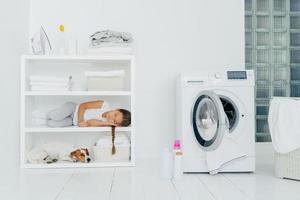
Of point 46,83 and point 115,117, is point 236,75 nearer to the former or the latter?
point 115,117

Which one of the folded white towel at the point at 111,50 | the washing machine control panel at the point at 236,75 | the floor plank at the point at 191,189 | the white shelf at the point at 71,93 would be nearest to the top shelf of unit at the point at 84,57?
the folded white towel at the point at 111,50

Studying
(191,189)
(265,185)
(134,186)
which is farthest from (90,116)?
(265,185)

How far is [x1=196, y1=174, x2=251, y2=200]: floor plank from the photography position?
6.55ft

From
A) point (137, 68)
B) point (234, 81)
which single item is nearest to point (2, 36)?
point (137, 68)

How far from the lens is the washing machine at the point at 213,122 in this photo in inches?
104

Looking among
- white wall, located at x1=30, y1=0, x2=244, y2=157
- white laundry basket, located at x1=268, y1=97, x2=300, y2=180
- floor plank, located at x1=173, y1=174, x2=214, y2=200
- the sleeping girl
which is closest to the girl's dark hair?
the sleeping girl

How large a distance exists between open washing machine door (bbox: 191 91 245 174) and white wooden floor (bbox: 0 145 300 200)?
0.12 m

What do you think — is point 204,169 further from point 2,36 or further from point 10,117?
point 2,36

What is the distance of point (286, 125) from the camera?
240cm

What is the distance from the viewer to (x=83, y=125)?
294 centimetres

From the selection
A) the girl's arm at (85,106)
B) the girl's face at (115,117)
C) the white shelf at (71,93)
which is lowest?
the girl's face at (115,117)

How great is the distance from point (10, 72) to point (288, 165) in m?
1.94

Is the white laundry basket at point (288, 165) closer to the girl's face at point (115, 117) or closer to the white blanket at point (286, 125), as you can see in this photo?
the white blanket at point (286, 125)

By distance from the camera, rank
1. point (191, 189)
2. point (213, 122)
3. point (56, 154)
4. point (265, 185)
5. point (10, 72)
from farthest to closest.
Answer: point (56, 154) → point (10, 72) → point (213, 122) → point (265, 185) → point (191, 189)
